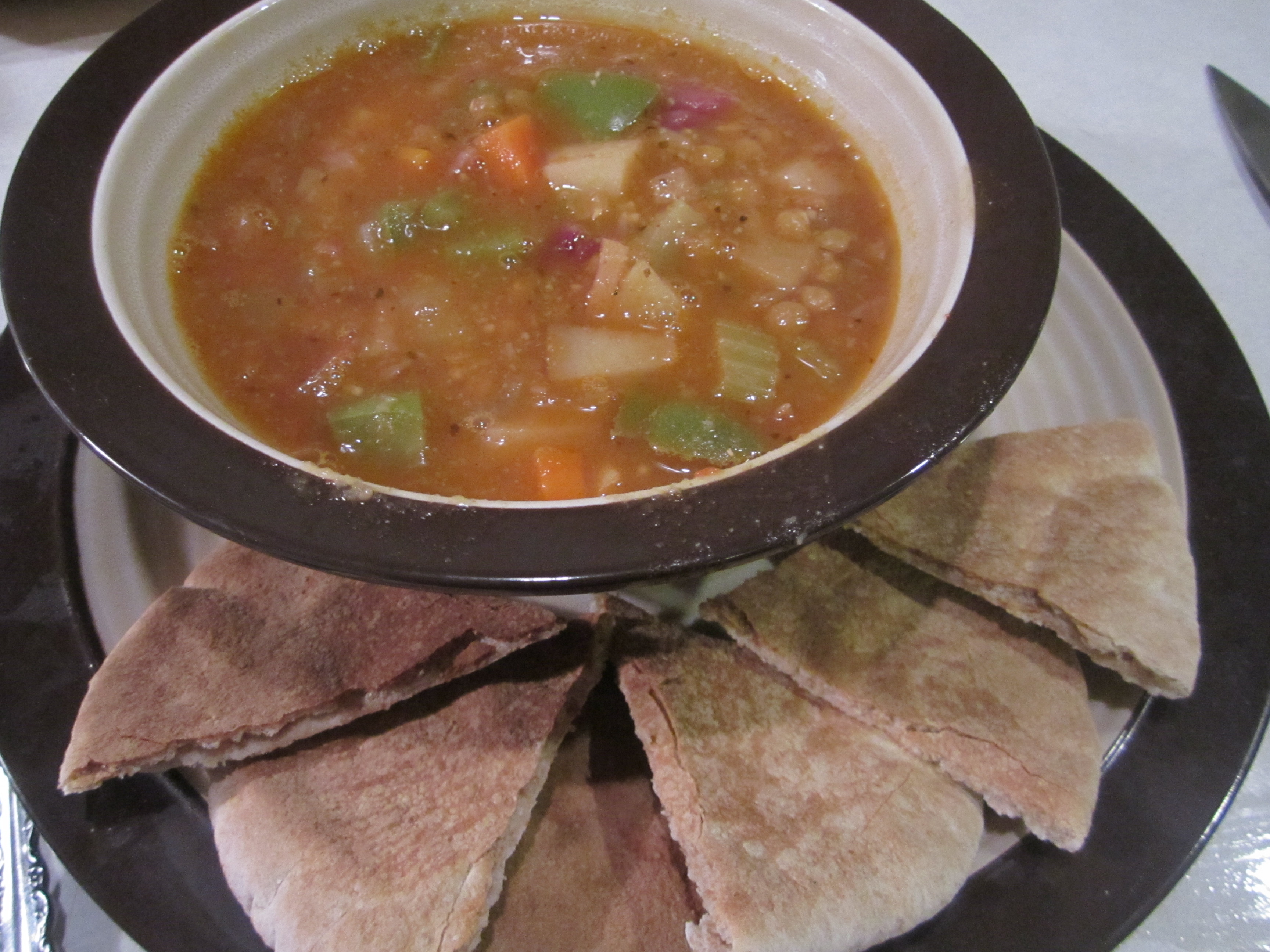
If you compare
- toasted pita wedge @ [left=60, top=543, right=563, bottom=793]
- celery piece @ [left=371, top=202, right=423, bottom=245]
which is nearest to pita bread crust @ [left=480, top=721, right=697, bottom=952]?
toasted pita wedge @ [left=60, top=543, right=563, bottom=793]

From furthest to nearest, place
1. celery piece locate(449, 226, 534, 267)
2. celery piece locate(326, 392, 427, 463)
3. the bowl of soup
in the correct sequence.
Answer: celery piece locate(449, 226, 534, 267) < celery piece locate(326, 392, 427, 463) < the bowl of soup

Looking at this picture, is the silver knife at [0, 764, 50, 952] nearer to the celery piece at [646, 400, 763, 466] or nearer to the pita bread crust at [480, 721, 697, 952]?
the pita bread crust at [480, 721, 697, 952]

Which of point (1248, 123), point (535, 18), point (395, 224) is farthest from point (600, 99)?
point (1248, 123)

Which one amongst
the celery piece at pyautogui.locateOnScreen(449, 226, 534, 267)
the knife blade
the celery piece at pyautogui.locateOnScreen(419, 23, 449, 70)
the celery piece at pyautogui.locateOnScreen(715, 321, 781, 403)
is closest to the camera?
the celery piece at pyautogui.locateOnScreen(715, 321, 781, 403)

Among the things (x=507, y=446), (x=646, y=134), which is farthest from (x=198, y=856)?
(x=646, y=134)

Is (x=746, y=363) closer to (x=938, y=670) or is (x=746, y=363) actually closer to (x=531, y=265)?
(x=531, y=265)

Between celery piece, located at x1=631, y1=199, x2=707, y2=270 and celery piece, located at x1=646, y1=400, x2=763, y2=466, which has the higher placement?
celery piece, located at x1=631, y1=199, x2=707, y2=270
